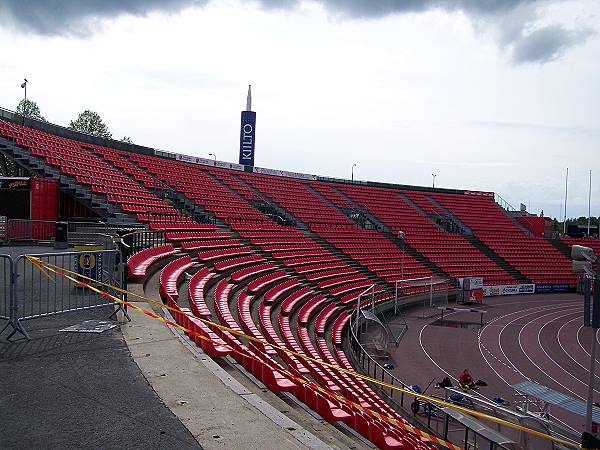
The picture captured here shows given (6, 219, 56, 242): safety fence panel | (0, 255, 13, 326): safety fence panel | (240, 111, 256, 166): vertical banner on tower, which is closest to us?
(0, 255, 13, 326): safety fence panel

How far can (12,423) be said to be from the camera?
15.2 feet

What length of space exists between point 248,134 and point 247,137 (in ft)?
0.86

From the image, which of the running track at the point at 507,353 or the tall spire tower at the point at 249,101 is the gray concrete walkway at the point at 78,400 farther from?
the tall spire tower at the point at 249,101

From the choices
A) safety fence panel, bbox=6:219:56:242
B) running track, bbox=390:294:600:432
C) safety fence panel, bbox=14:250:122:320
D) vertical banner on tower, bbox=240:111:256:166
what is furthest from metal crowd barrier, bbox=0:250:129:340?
vertical banner on tower, bbox=240:111:256:166

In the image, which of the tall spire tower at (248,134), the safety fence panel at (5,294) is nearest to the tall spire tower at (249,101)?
the tall spire tower at (248,134)

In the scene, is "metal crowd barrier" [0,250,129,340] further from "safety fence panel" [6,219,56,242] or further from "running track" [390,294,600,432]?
"running track" [390,294,600,432]

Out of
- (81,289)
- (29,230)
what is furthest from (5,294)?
(29,230)

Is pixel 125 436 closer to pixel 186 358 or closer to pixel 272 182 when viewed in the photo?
pixel 186 358

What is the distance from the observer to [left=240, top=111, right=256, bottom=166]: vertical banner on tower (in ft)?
139

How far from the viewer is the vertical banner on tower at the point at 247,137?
4228cm

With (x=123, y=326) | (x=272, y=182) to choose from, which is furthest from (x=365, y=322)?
(x=272, y=182)

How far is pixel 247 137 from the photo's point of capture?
42.8 metres

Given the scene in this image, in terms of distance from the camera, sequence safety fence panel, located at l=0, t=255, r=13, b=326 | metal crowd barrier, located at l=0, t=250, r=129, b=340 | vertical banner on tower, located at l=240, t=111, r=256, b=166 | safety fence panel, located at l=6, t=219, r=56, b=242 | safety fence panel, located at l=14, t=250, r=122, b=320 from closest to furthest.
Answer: safety fence panel, located at l=0, t=255, r=13, b=326 → metal crowd barrier, located at l=0, t=250, r=129, b=340 → safety fence panel, located at l=14, t=250, r=122, b=320 → safety fence panel, located at l=6, t=219, r=56, b=242 → vertical banner on tower, located at l=240, t=111, r=256, b=166

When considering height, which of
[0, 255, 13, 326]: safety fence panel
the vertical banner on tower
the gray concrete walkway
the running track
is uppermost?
the vertical banner on tower
